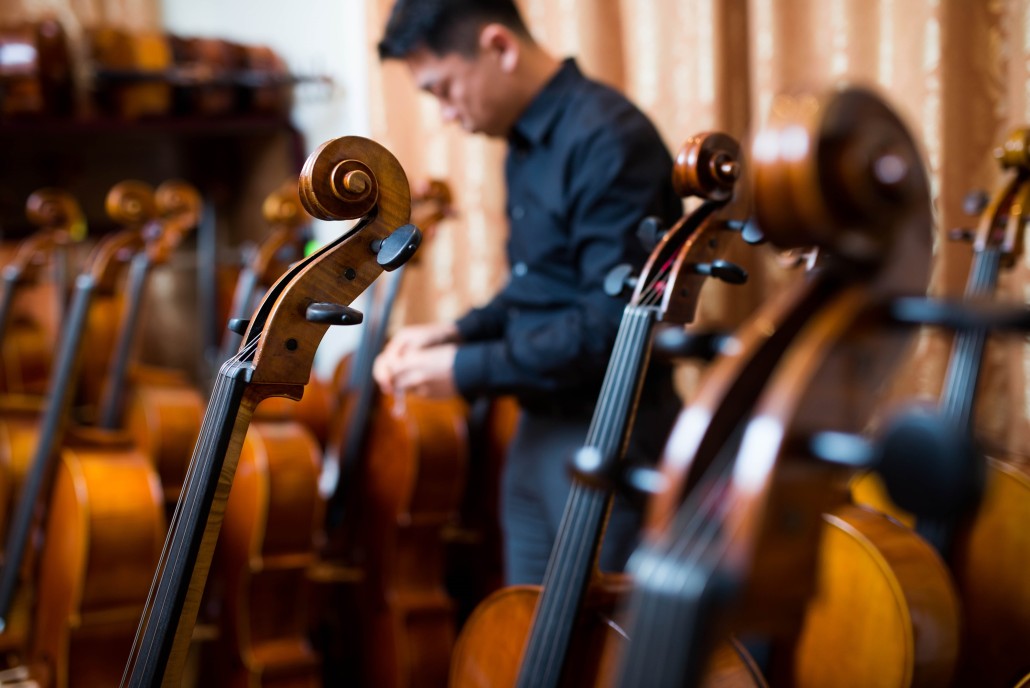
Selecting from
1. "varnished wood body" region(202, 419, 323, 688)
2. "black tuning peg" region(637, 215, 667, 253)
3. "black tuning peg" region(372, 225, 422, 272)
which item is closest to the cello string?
"black tuning peg" region(637, 215, 667, 253)

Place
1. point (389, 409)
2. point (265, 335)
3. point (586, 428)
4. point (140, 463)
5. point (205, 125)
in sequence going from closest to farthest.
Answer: point (265, 335), point (586, 428), point (140, 463), point (389, 409), point (205, 125)

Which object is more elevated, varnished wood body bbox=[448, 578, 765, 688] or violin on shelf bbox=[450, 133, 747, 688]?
violin on shelf bbox=[450, 133, 747, 688]

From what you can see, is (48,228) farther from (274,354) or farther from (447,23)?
(274,354)

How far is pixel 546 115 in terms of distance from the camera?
4.75 feet

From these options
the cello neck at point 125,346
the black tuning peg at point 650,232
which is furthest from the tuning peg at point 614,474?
the cello neck at point 125,346

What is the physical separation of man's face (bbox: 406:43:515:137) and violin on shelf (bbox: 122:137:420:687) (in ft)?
1.85

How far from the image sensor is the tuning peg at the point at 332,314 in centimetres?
90

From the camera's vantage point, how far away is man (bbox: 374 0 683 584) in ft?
4.28

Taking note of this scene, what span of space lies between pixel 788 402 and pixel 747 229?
1.40 feet

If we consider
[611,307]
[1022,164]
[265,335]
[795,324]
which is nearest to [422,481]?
[611,307]

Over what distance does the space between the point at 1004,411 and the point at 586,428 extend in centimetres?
63

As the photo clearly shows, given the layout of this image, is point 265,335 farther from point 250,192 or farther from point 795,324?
point 250,192

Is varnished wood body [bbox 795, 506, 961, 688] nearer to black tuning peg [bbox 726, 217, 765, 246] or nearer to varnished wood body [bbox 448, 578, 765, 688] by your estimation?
varnished wood body [bbox 448, 578, 765, 688]

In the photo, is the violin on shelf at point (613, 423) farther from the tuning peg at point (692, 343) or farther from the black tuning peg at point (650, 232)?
the tuning peg at point (692, 343)
